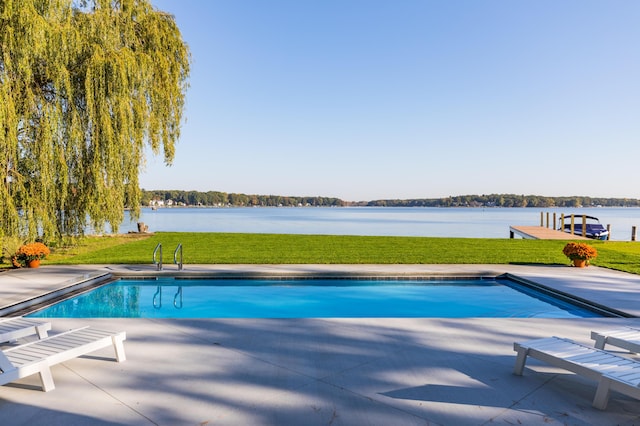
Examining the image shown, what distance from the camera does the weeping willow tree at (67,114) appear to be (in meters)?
7.67

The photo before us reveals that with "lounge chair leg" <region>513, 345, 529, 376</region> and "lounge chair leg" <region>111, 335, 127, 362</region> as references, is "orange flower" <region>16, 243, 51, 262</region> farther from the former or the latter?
"lounge chair leg" <region>513, 345, 529, 376</region>

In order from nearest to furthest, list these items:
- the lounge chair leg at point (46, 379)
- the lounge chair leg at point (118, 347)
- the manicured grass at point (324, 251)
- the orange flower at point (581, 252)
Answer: the lounge chair leg at point (46, 379)
the lounge chair leg at point (118, 347)
the orange flower at point (581, 252)
the manicured grass at point (324, 251)

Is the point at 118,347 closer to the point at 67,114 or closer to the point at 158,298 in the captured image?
the point at 158,298

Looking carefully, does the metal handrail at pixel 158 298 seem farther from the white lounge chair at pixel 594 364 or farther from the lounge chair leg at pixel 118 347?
the white lounge chair at pixel 594 364

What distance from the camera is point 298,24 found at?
18844 millimetres

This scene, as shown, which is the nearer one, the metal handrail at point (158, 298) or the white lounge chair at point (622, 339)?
the white lounge chair at point (622, 339)

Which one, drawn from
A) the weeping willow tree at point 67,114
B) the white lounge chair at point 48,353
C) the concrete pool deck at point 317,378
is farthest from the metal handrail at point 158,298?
the white lounge chair at point 48,353

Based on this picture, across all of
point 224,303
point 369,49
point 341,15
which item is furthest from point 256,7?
point 224,303

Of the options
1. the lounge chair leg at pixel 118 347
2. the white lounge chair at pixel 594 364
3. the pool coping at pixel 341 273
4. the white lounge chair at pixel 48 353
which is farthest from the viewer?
A: the pool coping at pixel 341 273

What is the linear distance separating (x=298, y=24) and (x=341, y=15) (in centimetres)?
212

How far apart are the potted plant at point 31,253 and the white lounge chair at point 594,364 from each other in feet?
34.3

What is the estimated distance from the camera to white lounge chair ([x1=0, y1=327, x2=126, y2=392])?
3.05 metres

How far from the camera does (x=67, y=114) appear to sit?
337 inches

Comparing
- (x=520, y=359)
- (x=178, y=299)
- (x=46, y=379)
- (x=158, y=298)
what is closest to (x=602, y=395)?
(x=520, y=359)
